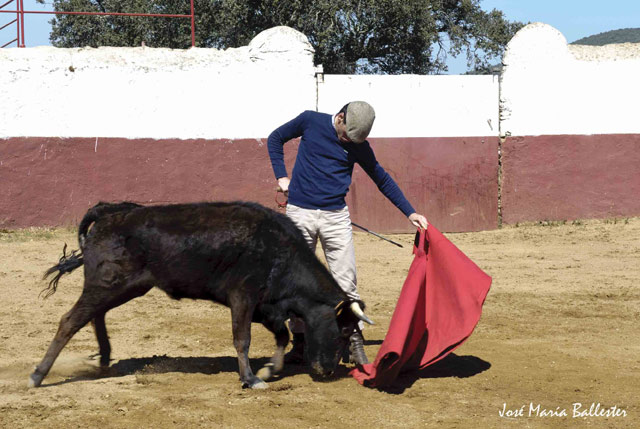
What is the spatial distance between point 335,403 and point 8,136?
7.92 meters

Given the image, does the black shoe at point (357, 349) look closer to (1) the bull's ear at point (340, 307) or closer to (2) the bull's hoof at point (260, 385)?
(1) the bull's ear at point (340, 307)

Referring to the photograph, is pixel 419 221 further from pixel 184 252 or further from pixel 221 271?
pixel 184 252

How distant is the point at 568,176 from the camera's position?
474 inches

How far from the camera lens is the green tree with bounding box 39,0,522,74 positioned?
21938mm

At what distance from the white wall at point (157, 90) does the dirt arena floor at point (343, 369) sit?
9.09 feet

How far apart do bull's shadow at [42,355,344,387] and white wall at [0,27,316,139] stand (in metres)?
6.29

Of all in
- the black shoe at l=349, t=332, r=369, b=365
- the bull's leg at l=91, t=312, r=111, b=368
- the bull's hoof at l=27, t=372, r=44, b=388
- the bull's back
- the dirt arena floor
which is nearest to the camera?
the dirt arena floor

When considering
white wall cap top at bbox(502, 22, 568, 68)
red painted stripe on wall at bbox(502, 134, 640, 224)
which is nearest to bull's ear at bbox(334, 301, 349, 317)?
red painted stripe on wall at bbox(502, 134, 640, 224)

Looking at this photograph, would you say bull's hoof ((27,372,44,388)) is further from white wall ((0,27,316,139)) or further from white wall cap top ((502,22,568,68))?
white wall cap top ((502,22,568,68))

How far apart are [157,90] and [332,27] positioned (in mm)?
11789

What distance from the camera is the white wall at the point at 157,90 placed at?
35.5ft

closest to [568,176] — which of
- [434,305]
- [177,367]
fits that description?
[434,305]

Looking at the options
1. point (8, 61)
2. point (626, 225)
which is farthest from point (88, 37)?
point (626, 225)

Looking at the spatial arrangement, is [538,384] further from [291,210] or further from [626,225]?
[626,225]
